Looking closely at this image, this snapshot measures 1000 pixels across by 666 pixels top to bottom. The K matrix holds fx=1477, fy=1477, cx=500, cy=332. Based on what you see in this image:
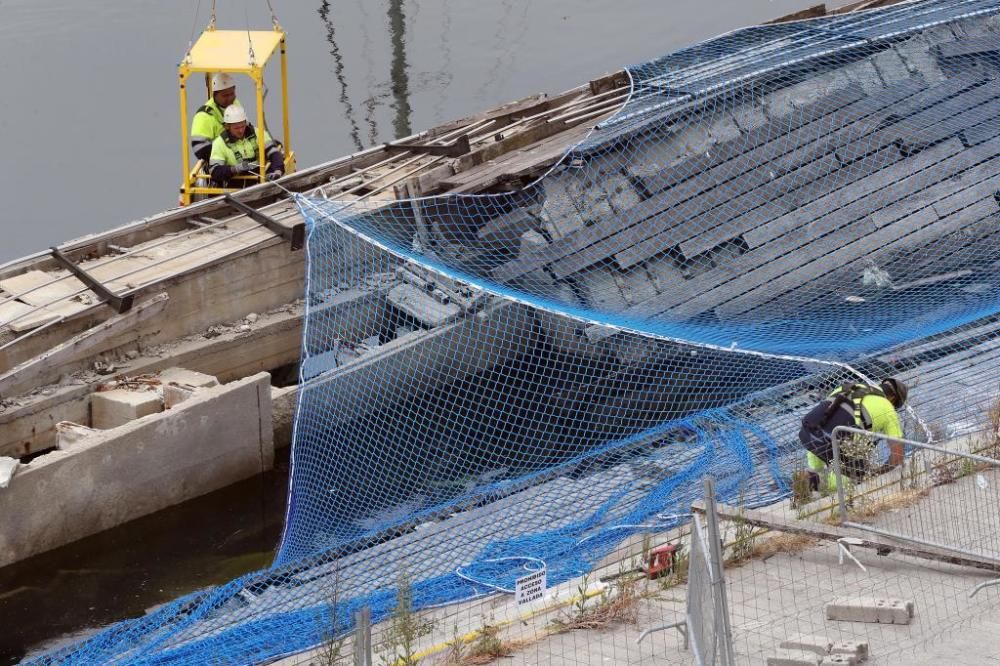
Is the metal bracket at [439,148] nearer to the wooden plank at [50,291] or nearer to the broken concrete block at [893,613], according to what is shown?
the wooden plank at [50,291]

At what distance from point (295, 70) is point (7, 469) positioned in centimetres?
1803

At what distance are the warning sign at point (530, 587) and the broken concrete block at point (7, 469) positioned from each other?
19.0 feet

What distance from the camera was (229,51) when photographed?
1764 centimetres

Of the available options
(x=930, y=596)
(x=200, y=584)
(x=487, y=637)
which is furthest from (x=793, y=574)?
(x=200, y=584)

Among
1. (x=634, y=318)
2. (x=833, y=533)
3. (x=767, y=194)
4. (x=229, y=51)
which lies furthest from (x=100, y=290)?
(x=833, y=533)

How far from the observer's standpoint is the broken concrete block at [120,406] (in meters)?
14.7

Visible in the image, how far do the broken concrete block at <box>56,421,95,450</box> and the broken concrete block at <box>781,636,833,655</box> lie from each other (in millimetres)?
8011

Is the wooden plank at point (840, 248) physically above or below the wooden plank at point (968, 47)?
below

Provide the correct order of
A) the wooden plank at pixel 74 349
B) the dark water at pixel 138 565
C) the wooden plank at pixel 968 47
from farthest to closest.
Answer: the wooden plank at pixel 968 47
the wooden plank at pixel 74 349
the dark water at pixel 138 565

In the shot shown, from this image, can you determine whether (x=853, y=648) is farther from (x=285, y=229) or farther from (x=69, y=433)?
(x=285, y=229)

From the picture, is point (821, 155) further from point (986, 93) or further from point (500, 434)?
point (500, 434)

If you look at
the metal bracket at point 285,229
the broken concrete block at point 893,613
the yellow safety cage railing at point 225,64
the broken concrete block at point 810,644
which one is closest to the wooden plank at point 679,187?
the metal bracket at point 285,229

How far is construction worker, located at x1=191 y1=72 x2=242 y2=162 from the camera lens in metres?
17.8

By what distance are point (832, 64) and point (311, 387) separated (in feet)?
25.5
